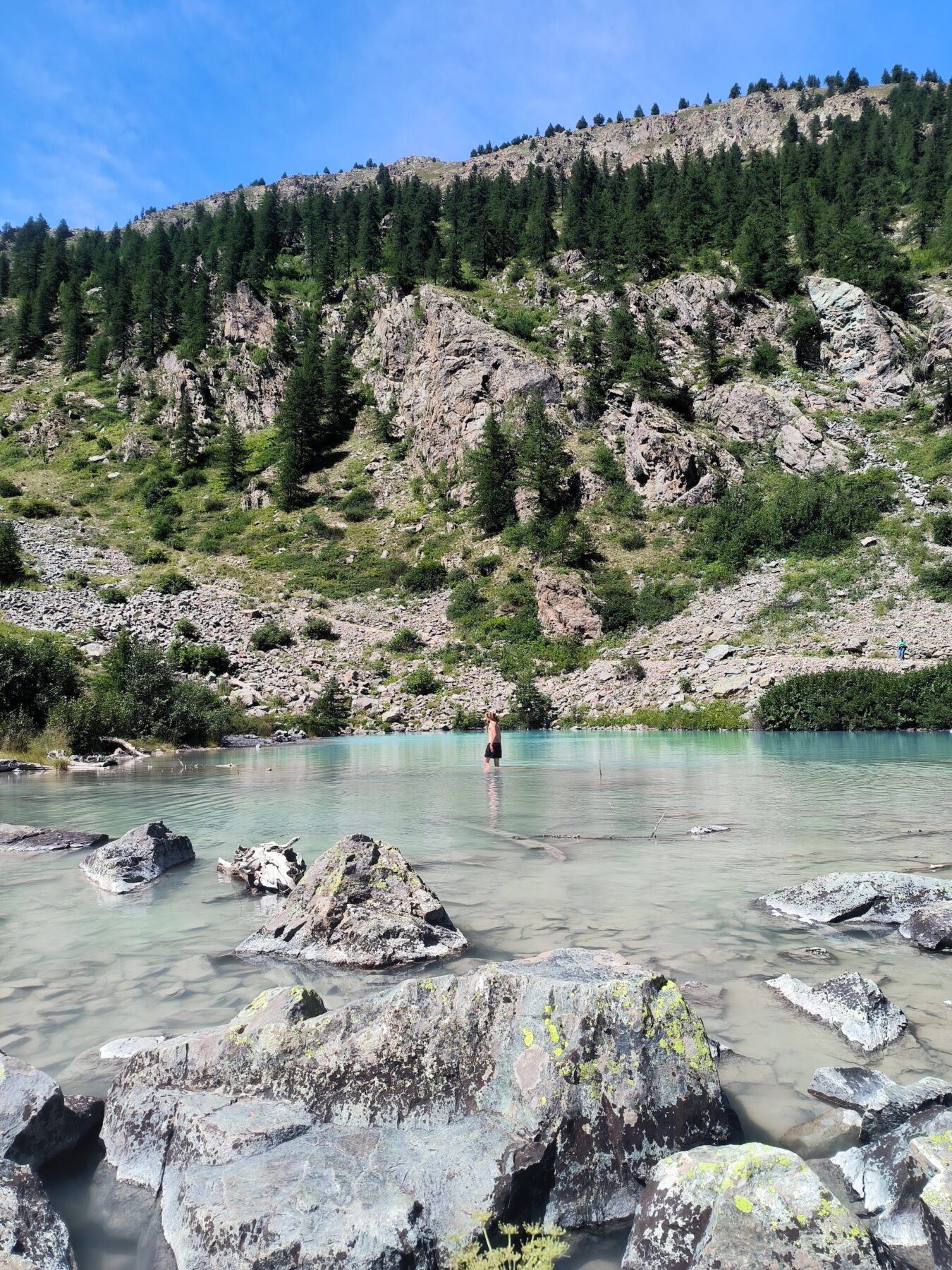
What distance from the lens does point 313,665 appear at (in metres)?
41.4

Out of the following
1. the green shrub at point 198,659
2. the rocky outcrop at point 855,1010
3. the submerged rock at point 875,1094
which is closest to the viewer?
the submerged rock at point 875,1094

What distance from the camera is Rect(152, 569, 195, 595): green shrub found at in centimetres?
4684

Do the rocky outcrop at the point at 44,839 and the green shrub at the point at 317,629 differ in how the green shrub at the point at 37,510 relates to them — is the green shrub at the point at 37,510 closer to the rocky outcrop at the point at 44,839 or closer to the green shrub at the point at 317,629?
the green shrub at the point at 317,629

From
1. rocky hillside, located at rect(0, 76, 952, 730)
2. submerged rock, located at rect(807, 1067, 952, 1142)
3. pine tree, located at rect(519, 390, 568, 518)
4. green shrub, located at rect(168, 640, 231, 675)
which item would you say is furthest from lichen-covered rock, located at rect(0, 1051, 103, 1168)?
pine tree, located at rect(519, 390, 568, 518)

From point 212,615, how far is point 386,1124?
147 ft

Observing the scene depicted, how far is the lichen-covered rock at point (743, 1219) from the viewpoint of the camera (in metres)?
1.95

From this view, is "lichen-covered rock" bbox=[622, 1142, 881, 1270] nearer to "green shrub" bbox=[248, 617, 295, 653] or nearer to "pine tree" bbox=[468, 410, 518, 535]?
"green shrub" bbox=[248, 617, 295, 653]

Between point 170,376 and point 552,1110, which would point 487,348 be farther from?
point 552,1110

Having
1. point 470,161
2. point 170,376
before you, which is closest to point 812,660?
point 170,376

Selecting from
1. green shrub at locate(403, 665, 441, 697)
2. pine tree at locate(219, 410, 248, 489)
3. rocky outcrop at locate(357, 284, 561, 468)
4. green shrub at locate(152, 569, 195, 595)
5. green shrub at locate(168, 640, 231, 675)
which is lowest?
green shrub at locate(403, 665, 441, 697)

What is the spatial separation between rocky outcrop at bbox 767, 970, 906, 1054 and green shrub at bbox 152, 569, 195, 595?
4842 centimetres

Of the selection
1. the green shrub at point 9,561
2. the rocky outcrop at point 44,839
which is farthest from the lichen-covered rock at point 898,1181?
the green shrub at point 9,561

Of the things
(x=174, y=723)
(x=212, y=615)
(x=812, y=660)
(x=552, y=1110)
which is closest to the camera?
(x=552, y=1110)

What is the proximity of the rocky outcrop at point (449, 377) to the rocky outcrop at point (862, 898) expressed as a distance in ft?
179
